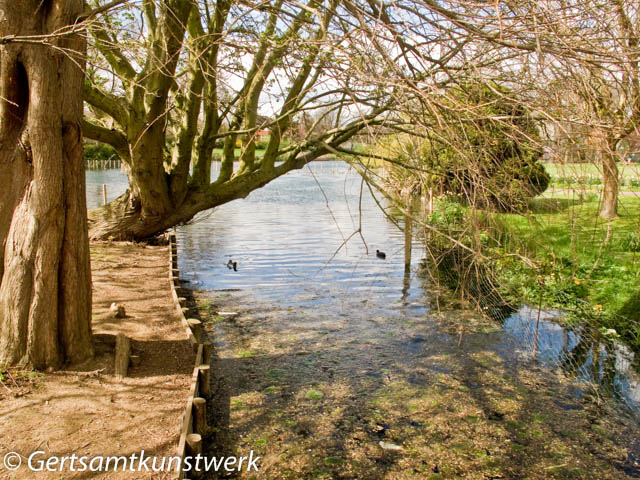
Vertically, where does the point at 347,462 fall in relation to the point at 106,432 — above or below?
below

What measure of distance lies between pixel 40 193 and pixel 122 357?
78.8 inches

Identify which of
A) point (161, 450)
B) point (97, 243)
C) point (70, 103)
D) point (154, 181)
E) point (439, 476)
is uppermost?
point (70, 103)

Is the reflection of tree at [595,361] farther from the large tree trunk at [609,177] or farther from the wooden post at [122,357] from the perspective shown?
the wooden post at [122,357]

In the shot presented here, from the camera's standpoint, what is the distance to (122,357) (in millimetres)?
5945

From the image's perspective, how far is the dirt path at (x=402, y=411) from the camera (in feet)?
17.3

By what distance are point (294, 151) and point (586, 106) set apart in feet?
24.8

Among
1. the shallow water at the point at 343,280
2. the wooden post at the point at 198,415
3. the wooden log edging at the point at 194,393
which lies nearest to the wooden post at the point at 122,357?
the wooden log edging at the point at 194,393

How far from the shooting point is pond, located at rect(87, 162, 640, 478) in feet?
18.2

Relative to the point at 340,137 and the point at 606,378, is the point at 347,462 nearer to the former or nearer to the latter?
the point at 606,378

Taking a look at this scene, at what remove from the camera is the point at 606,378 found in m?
7.35

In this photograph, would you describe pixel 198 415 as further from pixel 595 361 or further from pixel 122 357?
pixel 595 361

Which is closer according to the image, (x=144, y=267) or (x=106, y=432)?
(x=106, y=432)

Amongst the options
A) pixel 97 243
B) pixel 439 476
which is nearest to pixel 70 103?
pixel 439 476

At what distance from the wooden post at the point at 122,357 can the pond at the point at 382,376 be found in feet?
4.14
